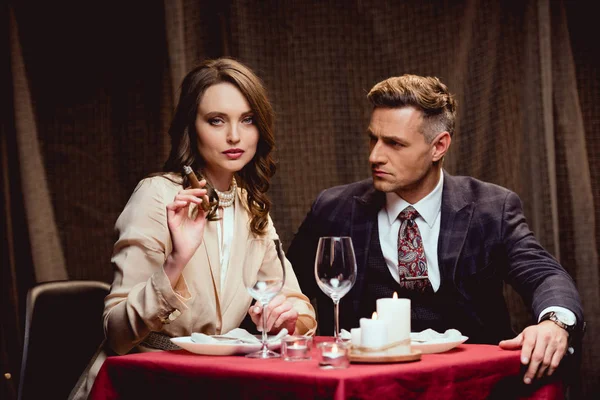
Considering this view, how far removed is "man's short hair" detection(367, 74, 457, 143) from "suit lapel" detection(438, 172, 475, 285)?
0.26m

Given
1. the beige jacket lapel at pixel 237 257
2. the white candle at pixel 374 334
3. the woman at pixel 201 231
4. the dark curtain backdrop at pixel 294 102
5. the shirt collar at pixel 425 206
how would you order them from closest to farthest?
1. the white candle at pixel 374 334
2. the woman at pixel 201 231
3. the beige jacket lapel at pixel 237 257
4. the shirt collar at pixel 425 206
5. the dark curtain backdrop at pixel 294 102

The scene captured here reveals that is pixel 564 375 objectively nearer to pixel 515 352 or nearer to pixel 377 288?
pixel 515 352

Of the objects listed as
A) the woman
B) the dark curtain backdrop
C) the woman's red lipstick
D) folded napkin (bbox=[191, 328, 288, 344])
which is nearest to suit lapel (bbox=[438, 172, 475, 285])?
the woman

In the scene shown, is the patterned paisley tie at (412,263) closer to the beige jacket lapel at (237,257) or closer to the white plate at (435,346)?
the beige jacket lapel at (237,257)

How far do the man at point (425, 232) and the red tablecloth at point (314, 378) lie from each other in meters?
0.80

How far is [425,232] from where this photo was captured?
299cm

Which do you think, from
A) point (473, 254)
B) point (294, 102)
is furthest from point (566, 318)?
point (294, 102)

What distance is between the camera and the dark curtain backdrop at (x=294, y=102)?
3465mm

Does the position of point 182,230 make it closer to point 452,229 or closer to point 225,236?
point 225,236

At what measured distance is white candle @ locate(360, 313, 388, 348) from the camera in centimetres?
175

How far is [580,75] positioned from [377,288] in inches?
67.8

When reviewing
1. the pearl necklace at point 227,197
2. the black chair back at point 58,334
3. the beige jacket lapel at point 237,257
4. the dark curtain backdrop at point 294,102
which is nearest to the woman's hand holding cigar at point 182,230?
the beige jacket lapel at point 237,257

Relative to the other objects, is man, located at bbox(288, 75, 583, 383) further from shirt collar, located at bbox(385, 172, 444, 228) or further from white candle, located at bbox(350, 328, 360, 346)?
white candle, located at bbox(350, 328, 360, 346)

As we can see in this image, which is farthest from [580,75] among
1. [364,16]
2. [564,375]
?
[564,375]
